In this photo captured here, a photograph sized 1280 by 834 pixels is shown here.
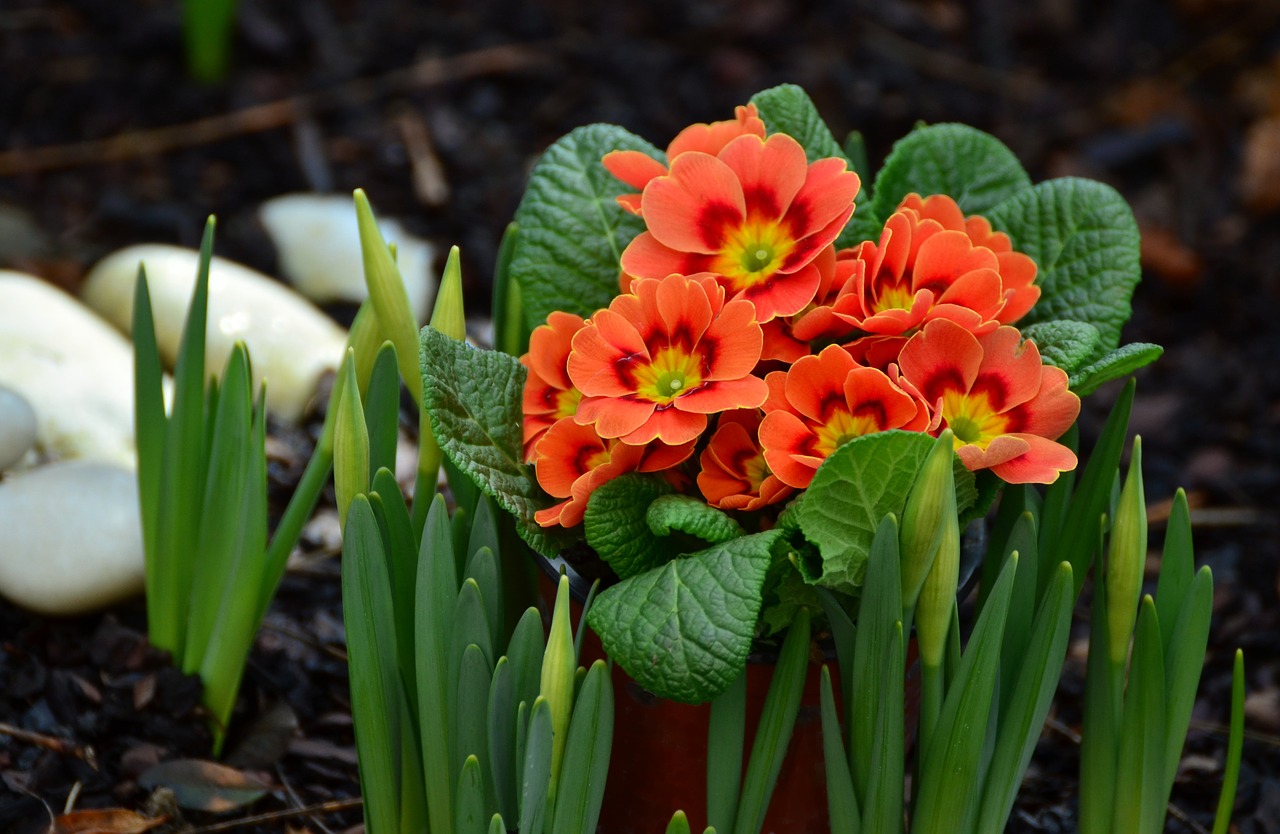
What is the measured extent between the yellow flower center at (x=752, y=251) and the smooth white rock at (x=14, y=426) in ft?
3.08

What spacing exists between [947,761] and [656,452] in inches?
13.2

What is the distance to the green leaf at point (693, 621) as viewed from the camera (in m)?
0.98

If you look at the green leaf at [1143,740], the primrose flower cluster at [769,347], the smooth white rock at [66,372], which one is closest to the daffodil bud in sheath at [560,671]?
the primrose flower cluster at [769,347]

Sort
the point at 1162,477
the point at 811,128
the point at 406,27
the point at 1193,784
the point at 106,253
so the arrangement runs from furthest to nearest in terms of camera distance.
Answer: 1. the point at 406,27
2. the point at 106,253
3. the point at 1162,477
4. the point at 1193,784
5. the point at 811,128

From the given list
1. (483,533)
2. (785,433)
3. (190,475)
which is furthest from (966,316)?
(190,475)

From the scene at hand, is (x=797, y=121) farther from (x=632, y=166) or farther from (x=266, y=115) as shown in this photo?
(x=266, y=115)

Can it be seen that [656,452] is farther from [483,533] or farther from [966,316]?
[966,316]

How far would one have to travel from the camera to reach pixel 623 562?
3.59 ft

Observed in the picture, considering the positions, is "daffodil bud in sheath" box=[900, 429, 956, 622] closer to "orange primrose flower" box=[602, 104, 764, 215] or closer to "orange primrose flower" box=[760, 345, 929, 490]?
"orange primrose flower" box=[760, 345, 929, 490]

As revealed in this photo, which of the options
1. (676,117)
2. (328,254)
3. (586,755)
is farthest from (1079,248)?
(676,117)

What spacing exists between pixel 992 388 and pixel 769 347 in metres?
0.19

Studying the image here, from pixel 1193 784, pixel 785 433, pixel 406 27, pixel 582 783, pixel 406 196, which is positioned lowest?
pixel 1193 784

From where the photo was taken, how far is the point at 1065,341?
1.14 meters

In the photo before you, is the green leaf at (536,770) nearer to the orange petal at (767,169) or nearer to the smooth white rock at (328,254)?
the orange petal at (767,169)
